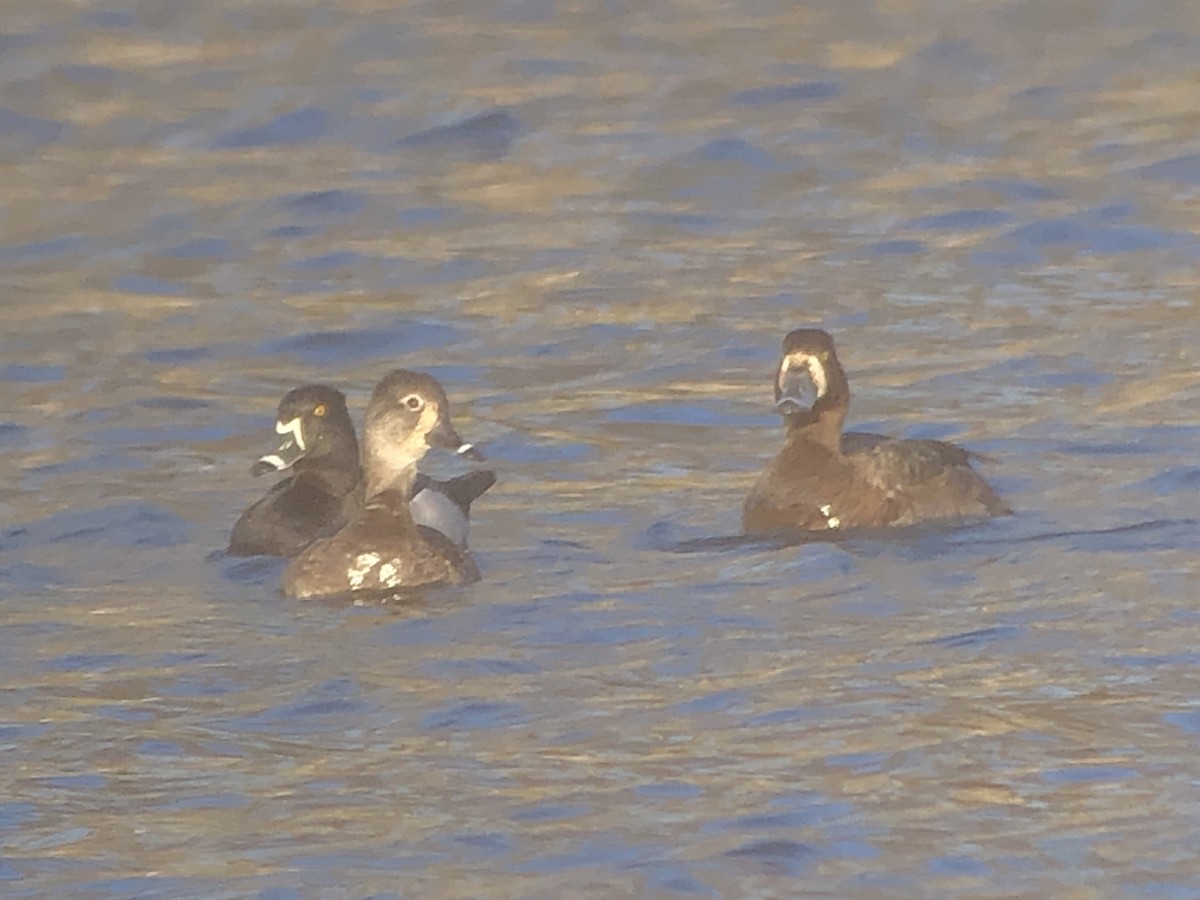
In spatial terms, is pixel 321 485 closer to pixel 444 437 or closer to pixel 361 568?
pixel 444 437

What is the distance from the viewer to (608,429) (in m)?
13.2

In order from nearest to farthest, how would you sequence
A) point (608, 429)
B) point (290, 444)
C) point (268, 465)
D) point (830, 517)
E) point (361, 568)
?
1. point (361, 568)
2. point (830, 517)
3. point (268, 465)
4. point (290, 444)
5. point (608, 429)

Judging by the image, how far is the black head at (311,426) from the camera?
39.4 ft

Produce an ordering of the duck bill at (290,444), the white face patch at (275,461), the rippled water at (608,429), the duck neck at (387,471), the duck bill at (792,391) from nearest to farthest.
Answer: the rippled water at (608,429), the duck neck at (387,471), the duck bill at (792,391), the white face patch at (275,461), the duck bill at (290,444)

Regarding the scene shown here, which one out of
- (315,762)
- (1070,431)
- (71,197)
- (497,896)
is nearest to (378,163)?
(71,197)

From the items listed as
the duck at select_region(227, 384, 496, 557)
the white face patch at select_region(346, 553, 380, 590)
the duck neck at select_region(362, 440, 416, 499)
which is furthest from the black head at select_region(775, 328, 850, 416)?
the white face patch at select_region(346, 553, 380, 590)

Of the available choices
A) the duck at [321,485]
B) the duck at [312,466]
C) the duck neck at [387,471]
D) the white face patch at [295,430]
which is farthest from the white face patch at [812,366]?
the white face patch at [295,430]

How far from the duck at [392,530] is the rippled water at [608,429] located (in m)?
0.22

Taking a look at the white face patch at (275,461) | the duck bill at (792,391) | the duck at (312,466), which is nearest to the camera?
the duck bill at (792,391)

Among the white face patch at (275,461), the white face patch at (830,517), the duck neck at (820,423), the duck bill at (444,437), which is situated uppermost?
the white face patch at (275,461)

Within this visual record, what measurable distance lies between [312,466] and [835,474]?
201 centimetres

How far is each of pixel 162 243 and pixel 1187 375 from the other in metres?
5.98

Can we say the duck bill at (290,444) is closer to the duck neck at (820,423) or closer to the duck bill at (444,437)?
the duck bill at (444,437)

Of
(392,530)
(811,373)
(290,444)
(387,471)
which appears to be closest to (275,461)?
(290,444)
